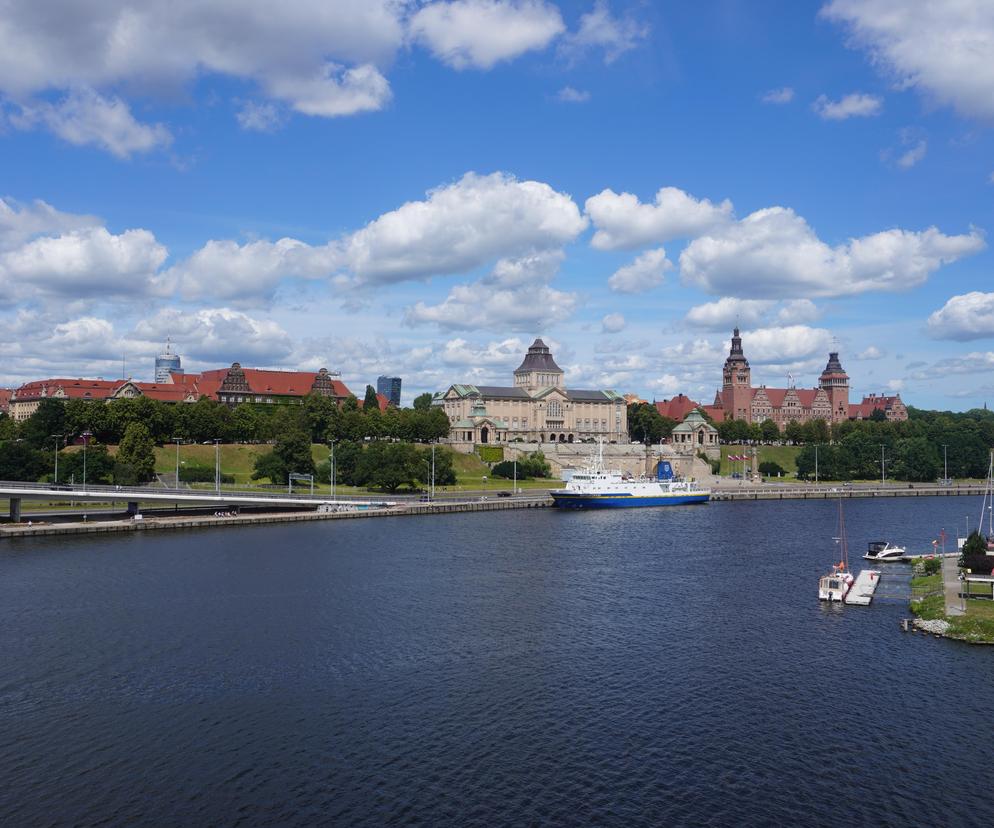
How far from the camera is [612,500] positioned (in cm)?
13500

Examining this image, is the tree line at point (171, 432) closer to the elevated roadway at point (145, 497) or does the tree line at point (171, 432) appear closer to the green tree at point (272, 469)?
the green tree at point (272, 469)

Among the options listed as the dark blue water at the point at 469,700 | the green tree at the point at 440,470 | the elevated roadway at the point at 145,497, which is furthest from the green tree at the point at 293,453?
the dark blue water at the point at 469,700

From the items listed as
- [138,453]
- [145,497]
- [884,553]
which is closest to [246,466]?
[138,453]

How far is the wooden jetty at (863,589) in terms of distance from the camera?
202 feet

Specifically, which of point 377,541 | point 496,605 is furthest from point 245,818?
point 377,541

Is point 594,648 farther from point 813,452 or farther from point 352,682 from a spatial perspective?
point 813,452

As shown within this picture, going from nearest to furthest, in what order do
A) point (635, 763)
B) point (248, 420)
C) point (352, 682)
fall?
1. point (635, 763)
2. point (352, 682)
3. point (248, 420)

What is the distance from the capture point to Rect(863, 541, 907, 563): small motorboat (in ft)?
269

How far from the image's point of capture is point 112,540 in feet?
281

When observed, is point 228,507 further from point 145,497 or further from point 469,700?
point 469,700

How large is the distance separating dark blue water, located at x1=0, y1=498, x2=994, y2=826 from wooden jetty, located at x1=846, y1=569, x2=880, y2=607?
126 cm

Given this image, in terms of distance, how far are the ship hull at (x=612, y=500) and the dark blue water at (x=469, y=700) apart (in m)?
59.0

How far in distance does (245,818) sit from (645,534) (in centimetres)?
7601

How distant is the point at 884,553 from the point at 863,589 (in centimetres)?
2082
